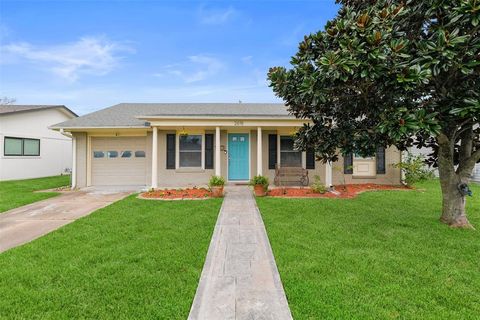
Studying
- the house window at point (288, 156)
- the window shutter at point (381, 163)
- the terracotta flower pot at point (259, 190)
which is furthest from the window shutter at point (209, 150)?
the window shutter at point (381, 163)

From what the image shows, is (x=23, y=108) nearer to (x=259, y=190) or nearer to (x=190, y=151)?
(x=190, y=151)

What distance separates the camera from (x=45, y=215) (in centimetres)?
652

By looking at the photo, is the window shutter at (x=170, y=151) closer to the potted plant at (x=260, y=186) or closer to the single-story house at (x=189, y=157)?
the single-story house at (x=189, y=157)

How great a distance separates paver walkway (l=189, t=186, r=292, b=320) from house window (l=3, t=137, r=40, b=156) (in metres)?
15.3

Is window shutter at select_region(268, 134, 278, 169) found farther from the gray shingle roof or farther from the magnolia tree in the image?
the magnolia tree

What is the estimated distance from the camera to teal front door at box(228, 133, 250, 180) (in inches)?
452

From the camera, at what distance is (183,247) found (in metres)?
4.20

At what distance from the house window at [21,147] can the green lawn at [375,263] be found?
1551cm

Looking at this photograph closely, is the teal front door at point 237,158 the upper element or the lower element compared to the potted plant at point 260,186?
upper

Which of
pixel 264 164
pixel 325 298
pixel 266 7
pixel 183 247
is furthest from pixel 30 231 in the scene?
pixel 266 7

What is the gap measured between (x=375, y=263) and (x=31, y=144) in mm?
18952

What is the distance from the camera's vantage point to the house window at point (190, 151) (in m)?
11.4

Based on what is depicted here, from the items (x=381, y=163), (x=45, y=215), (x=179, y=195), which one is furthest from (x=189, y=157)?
(x=381, y=163)

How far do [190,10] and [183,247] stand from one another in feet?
32.8
